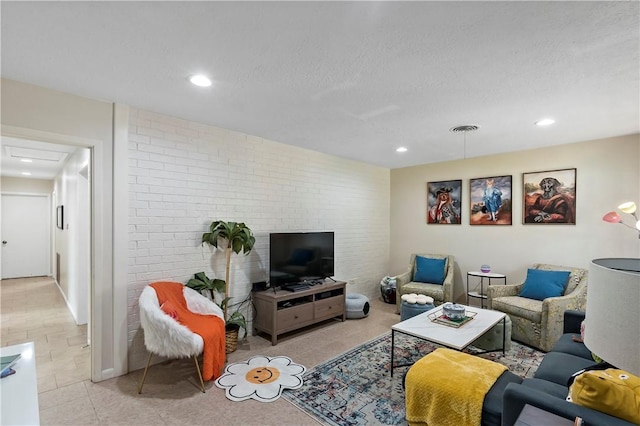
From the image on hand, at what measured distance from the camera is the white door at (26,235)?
7211 mm

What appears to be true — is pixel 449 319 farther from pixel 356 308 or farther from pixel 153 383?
pixel 153 383

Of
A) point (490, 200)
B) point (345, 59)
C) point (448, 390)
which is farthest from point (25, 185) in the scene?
point (490, 200)

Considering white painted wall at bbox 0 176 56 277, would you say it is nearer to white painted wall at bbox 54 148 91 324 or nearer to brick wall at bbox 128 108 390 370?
white painted wall at bbox 54 148 91 324

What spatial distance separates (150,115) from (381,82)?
2277mm

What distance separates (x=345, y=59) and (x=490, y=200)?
3.82 m

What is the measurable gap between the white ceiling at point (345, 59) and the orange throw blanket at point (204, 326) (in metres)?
1.77

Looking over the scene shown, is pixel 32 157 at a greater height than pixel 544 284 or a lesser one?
greater

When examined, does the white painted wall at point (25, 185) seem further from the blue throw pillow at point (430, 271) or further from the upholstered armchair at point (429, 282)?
the blue throw pillow at point (430, 271)

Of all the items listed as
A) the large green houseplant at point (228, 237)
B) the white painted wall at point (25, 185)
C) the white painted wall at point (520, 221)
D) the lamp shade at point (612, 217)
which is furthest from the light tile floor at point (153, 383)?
the white painted wall at point (25, 185)

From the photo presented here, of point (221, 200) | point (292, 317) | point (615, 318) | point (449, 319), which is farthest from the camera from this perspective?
point (292, 317)

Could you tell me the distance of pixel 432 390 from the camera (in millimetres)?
1977

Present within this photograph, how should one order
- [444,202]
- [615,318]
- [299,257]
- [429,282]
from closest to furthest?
Answer: 1. [615,318]
2. [299,257]
3. [429,282]
4. [444,202]

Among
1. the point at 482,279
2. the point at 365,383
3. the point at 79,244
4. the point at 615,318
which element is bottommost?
the point at 365,383

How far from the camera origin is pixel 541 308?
3414 millimetres
